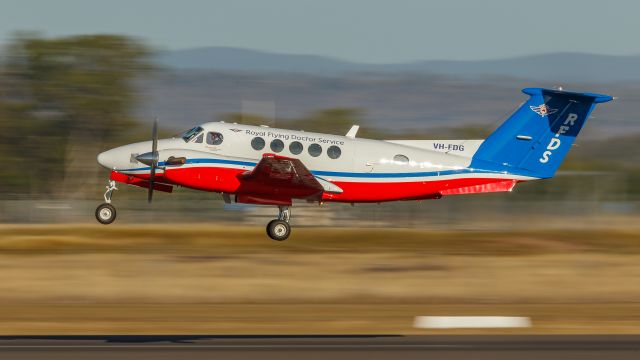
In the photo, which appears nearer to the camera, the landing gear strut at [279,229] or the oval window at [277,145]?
the oval window at [277,145]

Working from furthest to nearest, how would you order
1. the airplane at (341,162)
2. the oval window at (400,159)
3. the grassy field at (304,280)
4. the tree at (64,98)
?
1. the tree at (64,98)
2. the oval window at (400,159)
3. the airplane at (341,162)
4. the grassy field at (304,280)

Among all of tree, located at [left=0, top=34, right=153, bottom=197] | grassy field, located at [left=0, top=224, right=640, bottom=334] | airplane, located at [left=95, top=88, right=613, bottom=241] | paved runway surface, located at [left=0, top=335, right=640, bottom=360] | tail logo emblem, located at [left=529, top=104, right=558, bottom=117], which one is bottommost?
paved runway surface, located at [left=0, top=335, right=640, bottom=360]

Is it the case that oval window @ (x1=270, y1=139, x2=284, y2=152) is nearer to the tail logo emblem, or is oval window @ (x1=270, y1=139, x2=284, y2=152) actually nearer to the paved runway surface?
the tail logo emblem

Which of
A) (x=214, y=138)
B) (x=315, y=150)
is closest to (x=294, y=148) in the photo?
(x=315, y=150)

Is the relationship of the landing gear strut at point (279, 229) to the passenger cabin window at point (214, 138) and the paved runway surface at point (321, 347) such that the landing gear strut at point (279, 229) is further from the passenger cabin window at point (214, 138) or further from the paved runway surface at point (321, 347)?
the paved runway surface at point (321, 347)

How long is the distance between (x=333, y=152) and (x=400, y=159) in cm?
177

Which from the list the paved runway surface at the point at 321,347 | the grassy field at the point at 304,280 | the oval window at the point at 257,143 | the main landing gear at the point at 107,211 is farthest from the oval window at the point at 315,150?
the paved runway surface at the point at 321,347

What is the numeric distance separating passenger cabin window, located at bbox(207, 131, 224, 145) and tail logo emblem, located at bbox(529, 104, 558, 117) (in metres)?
7.86

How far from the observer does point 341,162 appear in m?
24.9

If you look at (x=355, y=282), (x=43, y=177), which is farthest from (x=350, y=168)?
(x=43, y=177)

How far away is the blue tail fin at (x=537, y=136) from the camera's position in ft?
80.8

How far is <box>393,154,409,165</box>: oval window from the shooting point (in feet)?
82.9

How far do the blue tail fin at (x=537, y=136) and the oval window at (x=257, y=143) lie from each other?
215 inches

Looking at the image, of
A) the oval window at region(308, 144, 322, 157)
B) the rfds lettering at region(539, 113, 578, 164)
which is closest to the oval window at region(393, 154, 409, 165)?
the oval window at region(308, 144, 322, 157)
